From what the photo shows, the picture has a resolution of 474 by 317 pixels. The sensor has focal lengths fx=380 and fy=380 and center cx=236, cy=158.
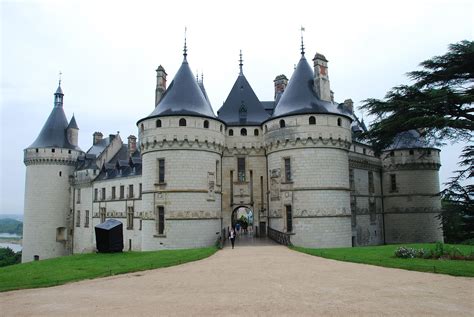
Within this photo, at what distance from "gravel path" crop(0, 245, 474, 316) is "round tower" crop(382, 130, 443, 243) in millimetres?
24334

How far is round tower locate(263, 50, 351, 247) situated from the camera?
81.5 ft

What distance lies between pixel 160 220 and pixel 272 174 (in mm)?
8343

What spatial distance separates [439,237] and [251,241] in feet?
69.7

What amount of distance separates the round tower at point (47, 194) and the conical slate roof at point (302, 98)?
1132 inches

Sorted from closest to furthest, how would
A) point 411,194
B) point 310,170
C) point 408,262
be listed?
1. point 408,262
2. point 310,170
3. point 411,194

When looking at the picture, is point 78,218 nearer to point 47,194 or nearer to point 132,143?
point 47,194

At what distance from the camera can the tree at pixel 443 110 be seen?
58.7ft

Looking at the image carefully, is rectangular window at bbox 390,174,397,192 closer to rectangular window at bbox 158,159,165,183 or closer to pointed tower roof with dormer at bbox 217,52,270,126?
pointed tower roof with dormer at bbox 217,52,270,126

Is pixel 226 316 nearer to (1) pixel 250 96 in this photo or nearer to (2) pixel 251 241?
(2) pixel 251 241

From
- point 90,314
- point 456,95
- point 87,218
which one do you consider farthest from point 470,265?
point 87,218

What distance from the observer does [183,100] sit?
1057 inches

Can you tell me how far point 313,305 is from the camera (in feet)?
29.3

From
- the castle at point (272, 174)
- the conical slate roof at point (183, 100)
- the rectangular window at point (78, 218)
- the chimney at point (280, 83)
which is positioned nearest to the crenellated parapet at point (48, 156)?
the rectangular window at point (78, 218)

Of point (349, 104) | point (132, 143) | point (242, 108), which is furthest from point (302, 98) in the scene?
point (132, 143)
